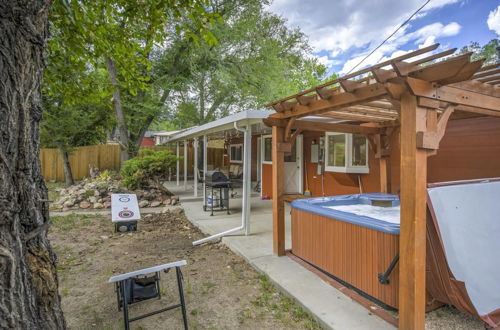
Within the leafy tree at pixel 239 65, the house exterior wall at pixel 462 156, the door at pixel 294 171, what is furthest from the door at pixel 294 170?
the leafy tree at pixel 239 65

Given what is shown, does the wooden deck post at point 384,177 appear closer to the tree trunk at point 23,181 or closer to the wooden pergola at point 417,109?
the wooden pergola at point 417,109

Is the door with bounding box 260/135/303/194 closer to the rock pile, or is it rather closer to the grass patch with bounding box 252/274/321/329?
the rock pile

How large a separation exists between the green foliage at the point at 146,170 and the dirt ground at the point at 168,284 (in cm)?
286

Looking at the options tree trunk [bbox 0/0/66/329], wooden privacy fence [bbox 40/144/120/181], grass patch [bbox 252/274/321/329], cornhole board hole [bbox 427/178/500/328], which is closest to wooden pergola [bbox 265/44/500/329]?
cornhole board hole [bbox 427/178/500/328]

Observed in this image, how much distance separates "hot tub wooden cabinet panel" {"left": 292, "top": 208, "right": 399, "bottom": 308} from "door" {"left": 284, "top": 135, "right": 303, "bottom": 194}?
13.1 ft

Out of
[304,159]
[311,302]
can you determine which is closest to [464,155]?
[311,302]

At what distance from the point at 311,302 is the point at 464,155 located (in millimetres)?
3169

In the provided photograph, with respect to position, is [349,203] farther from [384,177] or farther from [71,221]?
[71,221]

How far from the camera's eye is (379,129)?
14.3ft

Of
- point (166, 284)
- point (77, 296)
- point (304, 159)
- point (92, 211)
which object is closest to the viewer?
point (77, 296)

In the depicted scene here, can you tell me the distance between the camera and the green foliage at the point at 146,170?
797cm

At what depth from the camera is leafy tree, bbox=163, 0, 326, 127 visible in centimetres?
1088

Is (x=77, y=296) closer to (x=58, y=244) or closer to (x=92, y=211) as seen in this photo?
(x=58, y=244)

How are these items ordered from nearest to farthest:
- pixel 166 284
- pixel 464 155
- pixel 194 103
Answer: pixel 166 284 < pixel 464 155 < pixel 194 103
